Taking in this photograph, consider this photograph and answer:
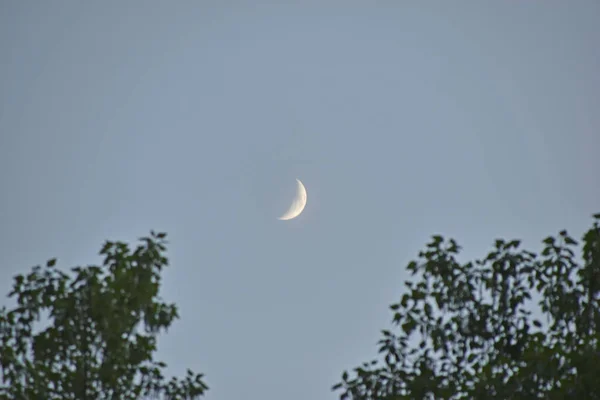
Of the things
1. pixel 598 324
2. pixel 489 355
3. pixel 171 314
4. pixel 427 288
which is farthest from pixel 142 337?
pixel 598 324

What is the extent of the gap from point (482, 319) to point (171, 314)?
5847 millimetres

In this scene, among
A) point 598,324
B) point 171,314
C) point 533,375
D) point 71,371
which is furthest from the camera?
point 171,314

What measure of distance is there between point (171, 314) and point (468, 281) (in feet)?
18.5

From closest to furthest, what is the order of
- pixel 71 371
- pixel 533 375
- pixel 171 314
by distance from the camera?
pixel 533 375 → pixel 71 371 → pixel 171 314

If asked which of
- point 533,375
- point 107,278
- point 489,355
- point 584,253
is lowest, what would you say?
point 533,375

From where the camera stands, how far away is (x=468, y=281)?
48.4 feet

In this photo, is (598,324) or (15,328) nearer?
(598,324)

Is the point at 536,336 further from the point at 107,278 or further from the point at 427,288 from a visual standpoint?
the point at 107,278

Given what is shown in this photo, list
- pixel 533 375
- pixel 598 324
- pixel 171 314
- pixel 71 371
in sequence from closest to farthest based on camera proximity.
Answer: pixel 533 375 < pixel 598 324 < pixel 71 371 < pixel 171 314

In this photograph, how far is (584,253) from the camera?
14156mm

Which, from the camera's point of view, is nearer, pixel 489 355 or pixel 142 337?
pixel 489 355

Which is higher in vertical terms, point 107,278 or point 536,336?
point 107,278

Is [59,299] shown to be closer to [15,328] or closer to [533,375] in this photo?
[15,328]

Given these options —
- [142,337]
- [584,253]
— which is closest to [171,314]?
[142,337]
